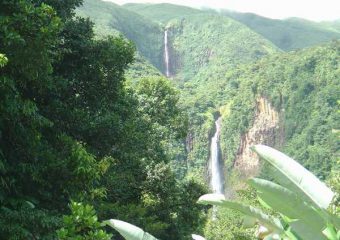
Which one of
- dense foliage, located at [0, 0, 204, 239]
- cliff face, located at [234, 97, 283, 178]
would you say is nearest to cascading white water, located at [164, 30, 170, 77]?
cliff face, located at [234, 97, 283, 178]

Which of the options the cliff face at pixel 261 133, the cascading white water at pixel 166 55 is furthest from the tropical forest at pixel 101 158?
the cascading white water at pixel 166 55

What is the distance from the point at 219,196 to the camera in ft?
4.33

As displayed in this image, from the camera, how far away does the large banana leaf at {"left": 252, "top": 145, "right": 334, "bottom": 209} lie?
1.26 meters

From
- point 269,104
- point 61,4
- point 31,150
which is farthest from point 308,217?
point 269,104

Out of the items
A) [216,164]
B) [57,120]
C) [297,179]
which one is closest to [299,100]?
[216,164]

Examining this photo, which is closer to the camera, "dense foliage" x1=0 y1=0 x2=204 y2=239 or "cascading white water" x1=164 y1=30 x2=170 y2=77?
"dense foliage" x1=0 y1=0 x2=204 y2=239

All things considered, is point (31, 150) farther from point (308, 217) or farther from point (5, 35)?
point (308, 217)

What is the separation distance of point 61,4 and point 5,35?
3.59 m

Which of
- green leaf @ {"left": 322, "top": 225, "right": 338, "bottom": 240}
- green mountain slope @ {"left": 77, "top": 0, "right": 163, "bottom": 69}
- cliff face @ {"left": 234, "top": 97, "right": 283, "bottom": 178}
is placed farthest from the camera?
green mountain slope @ {"left": 77, "top": 0, "right": 163, "bottom": 69}

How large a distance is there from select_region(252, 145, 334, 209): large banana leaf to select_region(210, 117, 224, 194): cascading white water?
75.3m

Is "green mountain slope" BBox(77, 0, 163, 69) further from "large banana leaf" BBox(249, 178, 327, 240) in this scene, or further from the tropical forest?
"large banana leaf" BBox(249, 178, 327, 240)

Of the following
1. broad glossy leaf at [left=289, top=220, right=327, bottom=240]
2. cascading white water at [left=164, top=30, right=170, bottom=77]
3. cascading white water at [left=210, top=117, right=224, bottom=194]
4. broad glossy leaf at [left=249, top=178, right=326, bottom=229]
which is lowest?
cascading white water at [left=210, top=117, right=224, bottom=194]

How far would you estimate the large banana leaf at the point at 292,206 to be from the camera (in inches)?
48.4

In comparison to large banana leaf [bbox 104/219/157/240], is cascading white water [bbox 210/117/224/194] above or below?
below
